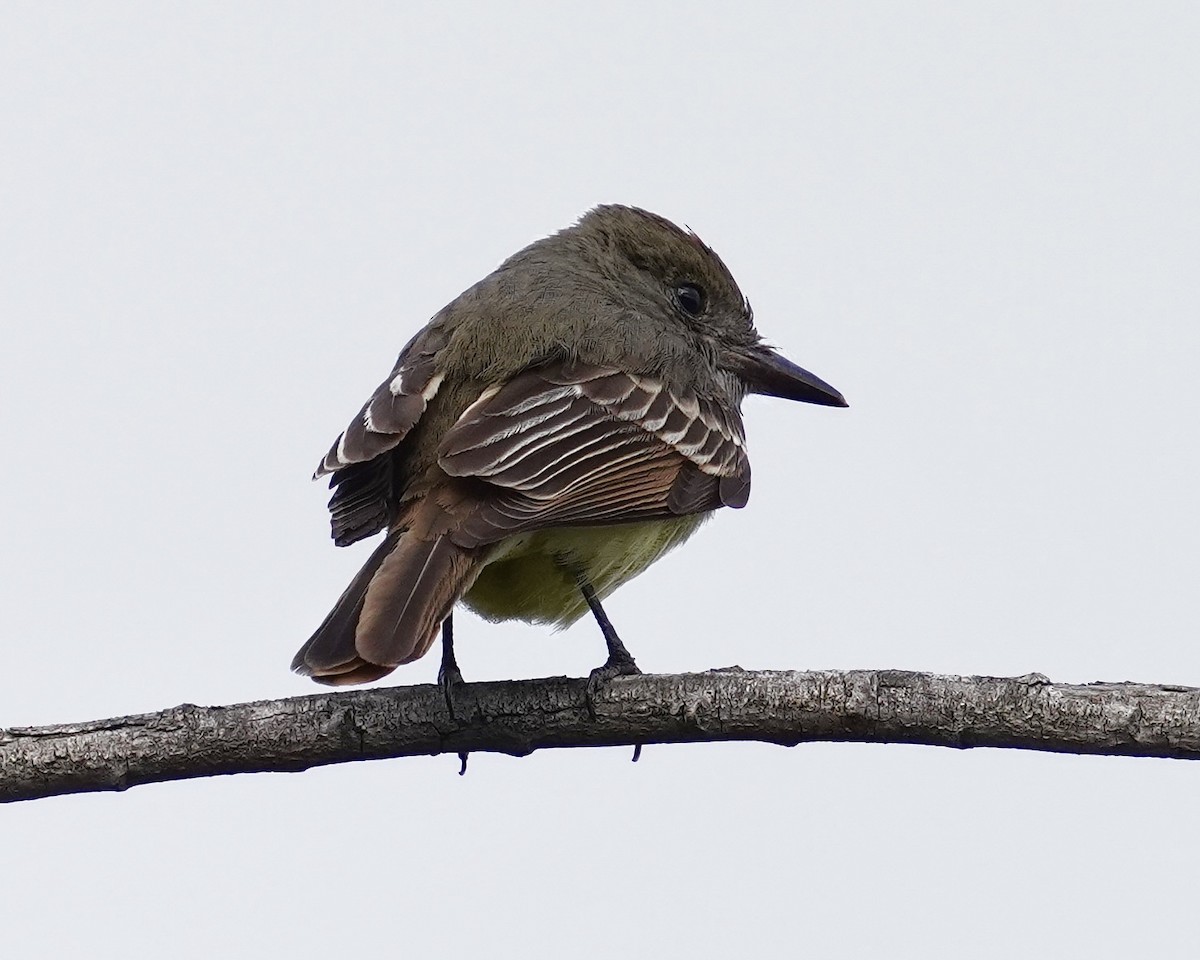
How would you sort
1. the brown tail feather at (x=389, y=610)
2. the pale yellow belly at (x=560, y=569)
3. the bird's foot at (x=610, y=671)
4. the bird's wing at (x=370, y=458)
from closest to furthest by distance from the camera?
the brown tail feather at (x=389, y=610)
the bird's foot at (x=610, y=671)
the bird's wing at (x=370, y=458)
the pale yellow belly at (x=560, y=569)

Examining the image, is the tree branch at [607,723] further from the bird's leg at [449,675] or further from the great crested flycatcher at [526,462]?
the great crested flycatcher at [526,462]

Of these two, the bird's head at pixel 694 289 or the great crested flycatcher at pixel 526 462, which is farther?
the bird's head at pixel 694 289

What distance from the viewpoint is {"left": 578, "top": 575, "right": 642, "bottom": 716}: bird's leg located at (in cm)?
584

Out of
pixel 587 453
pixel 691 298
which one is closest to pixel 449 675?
pixel 587 453

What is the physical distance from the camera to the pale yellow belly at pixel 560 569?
6.63 meters

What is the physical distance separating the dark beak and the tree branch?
3.08 m

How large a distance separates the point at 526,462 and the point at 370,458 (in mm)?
678

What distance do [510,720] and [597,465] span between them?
3.78 ft

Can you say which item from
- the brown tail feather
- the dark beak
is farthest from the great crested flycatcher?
the dark beak

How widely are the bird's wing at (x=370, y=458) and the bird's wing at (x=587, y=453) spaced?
0.27 meters

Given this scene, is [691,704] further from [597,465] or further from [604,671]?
[597,465]

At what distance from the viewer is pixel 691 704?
554 centimetres

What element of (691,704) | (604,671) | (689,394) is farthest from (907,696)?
(689,394)

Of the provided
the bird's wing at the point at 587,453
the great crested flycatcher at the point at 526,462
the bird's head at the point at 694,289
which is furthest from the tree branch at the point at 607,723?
the bird's head at the point at 694,289
